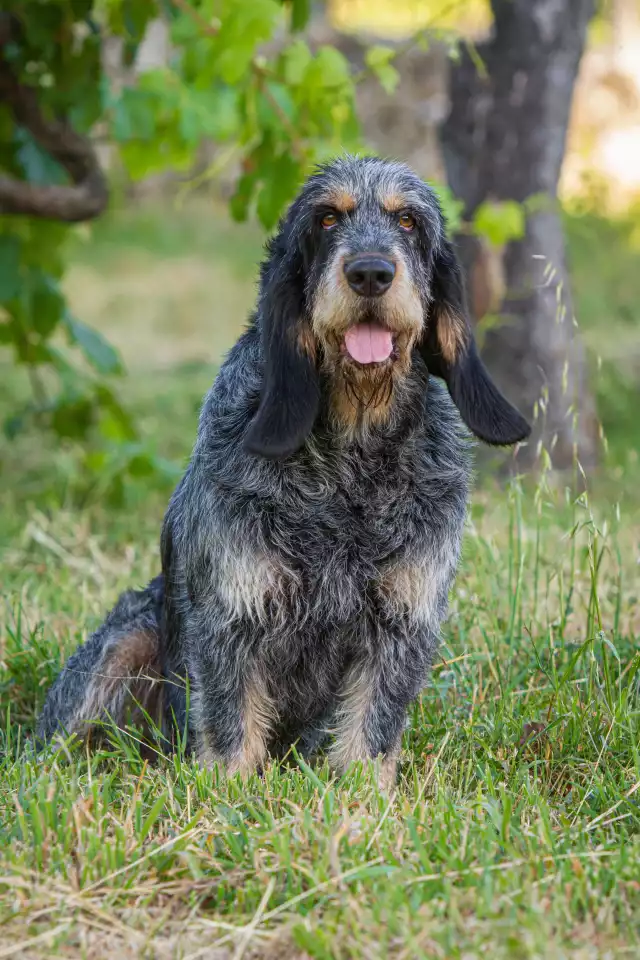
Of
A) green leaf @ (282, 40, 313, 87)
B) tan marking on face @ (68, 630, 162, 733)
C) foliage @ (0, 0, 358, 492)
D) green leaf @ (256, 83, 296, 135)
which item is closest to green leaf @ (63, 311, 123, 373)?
foliage @ (0, 0, 358, 492)

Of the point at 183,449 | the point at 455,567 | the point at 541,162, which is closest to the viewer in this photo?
the point at 455,567

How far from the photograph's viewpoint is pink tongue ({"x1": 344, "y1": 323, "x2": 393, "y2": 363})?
3.19m

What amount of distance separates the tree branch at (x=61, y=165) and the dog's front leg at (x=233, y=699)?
3402mm

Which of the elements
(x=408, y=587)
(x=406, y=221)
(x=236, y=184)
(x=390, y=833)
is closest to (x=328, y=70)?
(x=236, y=184)

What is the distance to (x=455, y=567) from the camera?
139 inches

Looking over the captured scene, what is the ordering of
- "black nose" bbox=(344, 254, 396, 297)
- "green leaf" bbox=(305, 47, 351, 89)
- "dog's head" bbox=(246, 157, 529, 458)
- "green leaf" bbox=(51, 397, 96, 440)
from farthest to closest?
"green leaf" bbox=(51, 397, 96, 440)
"green leaf" bbox=(305, 47, 351, 89)
"dog's head" bbox=(246, 157, 529, 458)
"black nose" bbox=(344, 254, 396, 297)

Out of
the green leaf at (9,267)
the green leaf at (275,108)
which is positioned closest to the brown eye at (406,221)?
the green leaf at (275,108)

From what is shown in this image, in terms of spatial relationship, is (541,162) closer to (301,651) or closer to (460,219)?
(460,219)

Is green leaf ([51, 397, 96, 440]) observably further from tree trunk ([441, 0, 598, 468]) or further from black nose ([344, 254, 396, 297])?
black nose ([344, 254, 396, 297])

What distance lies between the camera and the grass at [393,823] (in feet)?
8.26

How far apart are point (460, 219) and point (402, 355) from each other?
15.0 ft

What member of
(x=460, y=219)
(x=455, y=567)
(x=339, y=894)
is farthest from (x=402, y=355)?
(x=460, y=219)

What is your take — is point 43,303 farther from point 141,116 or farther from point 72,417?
point 141,116

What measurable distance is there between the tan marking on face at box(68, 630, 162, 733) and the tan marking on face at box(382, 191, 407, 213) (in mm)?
1505
